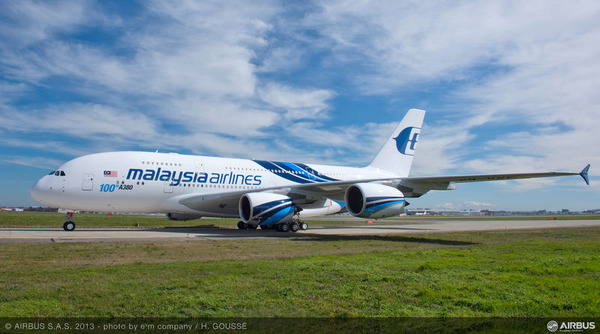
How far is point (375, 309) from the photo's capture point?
4.86 metres

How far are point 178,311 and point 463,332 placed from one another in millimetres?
3209

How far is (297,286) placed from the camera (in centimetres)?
589

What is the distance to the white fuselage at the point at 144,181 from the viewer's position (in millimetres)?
17969

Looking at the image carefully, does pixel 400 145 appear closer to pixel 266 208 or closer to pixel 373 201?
pixel 373 201

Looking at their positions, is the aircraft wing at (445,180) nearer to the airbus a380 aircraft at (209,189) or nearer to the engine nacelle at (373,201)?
the airbus a380 aircraft at (209,189)

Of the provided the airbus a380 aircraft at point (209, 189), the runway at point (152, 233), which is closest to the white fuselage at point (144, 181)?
the airbus a380 aircraft at point (209, 189)

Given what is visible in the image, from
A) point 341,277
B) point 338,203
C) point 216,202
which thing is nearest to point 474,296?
point 341,277

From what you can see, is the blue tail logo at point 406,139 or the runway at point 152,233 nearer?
the runway at point 152,233

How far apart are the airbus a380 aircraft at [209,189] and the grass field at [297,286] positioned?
8364mm

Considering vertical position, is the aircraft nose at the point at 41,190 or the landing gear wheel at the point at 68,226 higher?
the aircraft nose at the point at 41,190

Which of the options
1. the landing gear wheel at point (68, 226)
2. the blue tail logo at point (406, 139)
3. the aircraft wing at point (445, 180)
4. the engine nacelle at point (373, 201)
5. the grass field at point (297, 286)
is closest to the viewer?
the grass field at point (297, 286)

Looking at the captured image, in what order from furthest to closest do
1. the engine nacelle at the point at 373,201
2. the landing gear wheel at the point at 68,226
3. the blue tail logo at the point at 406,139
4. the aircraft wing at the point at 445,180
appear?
the blue tail logo at the point at 406,139 < the landing gear wheel at the point at 68,226 < the engine nacelle at the point at 373,201 < the aircraft wing at the point at 445,180

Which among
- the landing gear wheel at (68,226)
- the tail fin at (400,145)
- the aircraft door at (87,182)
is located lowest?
the landing gear wheel at (68,226)

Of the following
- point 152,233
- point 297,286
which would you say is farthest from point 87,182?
point 297,286
